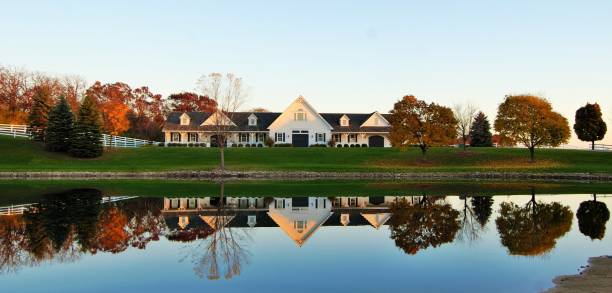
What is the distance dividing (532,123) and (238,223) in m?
45.3

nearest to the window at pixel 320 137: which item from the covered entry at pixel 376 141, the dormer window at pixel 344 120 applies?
the dormer window at pixel 344 120

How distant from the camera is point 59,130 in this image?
187ft

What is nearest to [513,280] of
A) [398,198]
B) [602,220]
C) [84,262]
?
[84,262]

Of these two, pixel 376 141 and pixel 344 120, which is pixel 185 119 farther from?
pixel 376 141

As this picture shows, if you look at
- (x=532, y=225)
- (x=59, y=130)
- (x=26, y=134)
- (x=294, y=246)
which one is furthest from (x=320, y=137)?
(x=294, y=246)

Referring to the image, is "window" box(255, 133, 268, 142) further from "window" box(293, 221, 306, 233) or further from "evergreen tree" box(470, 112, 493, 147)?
"window" box(293, 221, 306, 233)

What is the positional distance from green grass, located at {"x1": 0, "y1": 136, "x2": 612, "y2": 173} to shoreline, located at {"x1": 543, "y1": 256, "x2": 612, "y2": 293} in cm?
3847

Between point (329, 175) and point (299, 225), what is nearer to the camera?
point (299, 225)

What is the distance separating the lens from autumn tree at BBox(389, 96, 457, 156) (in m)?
54.6

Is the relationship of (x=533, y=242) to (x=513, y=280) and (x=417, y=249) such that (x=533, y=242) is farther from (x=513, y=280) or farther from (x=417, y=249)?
(x=513, y=280)

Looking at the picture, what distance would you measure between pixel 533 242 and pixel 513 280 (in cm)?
471

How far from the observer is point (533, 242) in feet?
49.8

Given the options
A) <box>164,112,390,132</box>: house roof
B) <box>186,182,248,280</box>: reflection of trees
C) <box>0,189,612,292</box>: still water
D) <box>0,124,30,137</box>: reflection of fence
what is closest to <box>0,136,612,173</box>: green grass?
<box>0,124,30,137</box>: reflection of fence

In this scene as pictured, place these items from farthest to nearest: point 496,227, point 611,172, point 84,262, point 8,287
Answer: point 611,172, point 496,227, point 84,262, point 8,287
